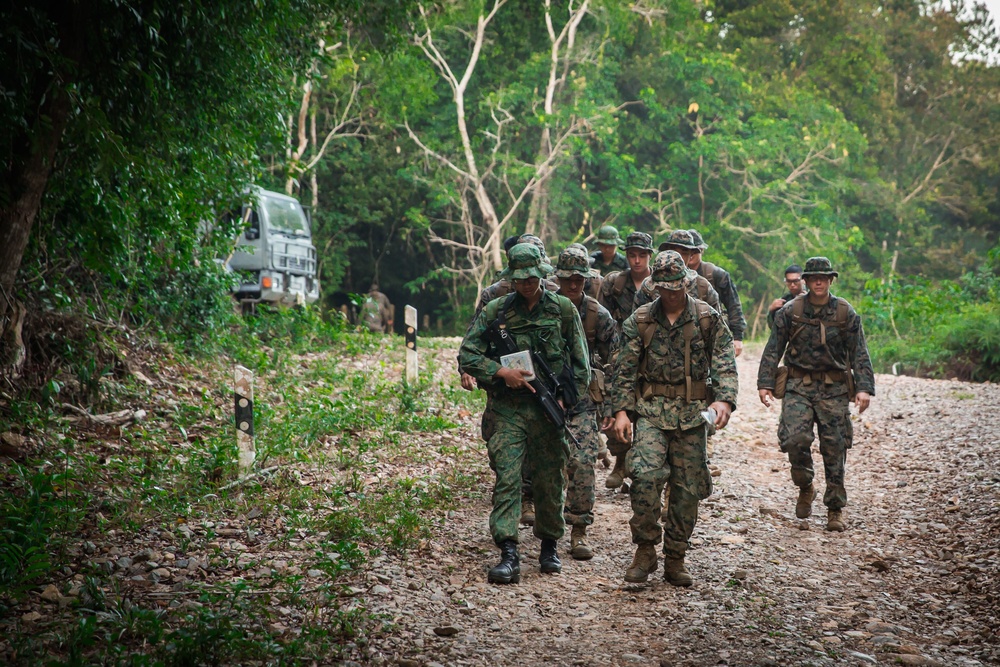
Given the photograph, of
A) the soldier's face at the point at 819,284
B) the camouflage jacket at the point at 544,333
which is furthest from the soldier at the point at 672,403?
the soldier's face at the point at 819,284

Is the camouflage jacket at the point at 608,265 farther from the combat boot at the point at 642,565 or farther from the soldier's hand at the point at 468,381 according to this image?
the combat boot at the point at 642,565

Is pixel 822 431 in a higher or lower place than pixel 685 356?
lower

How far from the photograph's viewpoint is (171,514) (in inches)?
246

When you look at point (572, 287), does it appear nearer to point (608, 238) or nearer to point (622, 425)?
point (622, 425)

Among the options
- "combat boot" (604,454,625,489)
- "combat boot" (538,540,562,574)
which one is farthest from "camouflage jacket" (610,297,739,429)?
"combat boot" (604,454,625,489)

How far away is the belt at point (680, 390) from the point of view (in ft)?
19.7

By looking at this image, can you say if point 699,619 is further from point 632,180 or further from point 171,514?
point 632,180

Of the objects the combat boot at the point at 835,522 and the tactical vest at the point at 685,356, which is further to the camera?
the combat boot at the point at 835,522

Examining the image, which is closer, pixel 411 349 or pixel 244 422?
pixel 244 422

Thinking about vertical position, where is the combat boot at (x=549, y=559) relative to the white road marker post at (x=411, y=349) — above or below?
below

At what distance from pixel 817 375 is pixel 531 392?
9.57 ft

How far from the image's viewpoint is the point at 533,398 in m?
6.14

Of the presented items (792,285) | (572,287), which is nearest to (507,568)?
(572,287)

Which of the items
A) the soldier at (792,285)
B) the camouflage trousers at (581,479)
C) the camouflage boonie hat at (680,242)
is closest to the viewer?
the camouflage trousers at (581,479)
